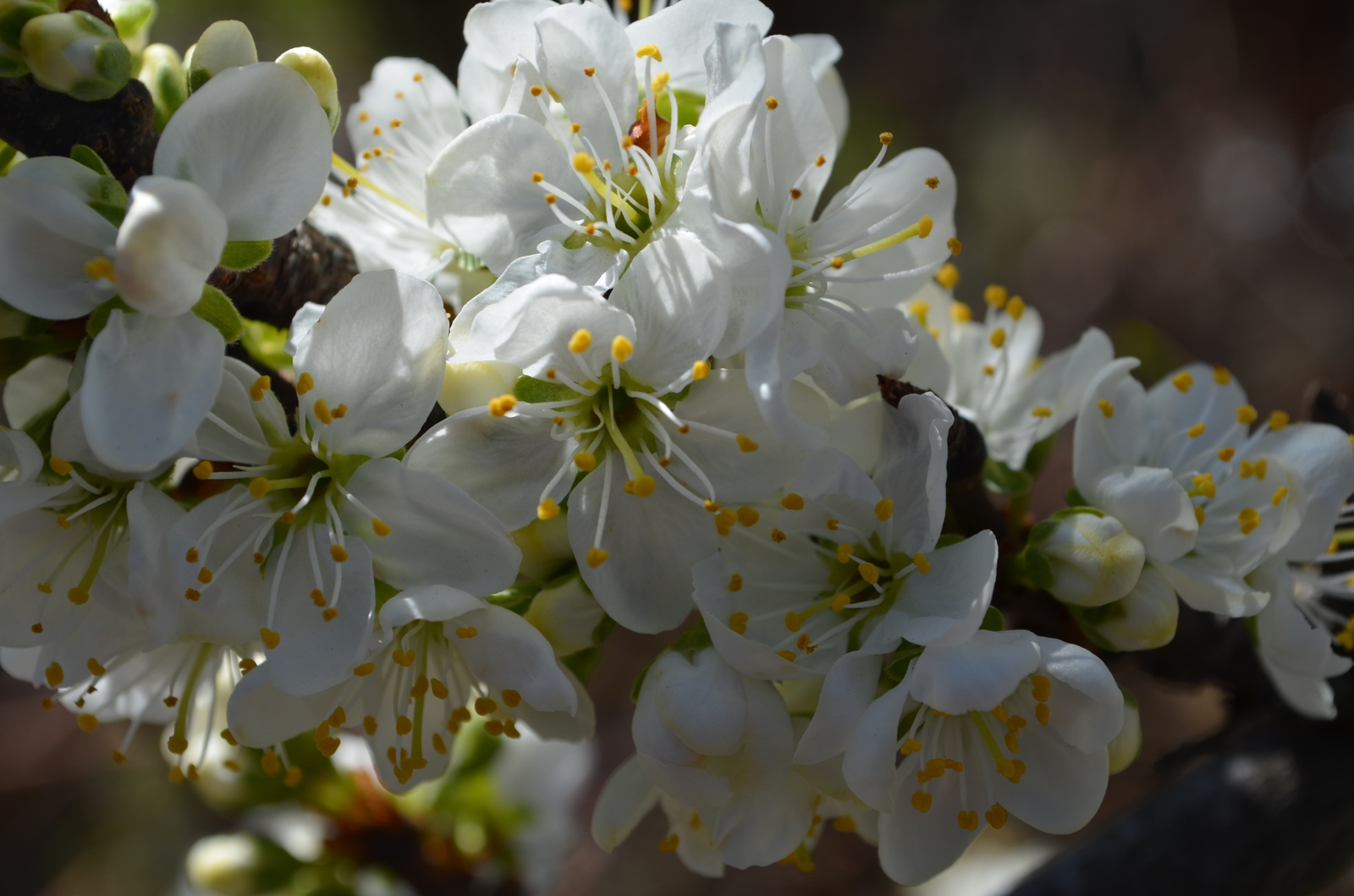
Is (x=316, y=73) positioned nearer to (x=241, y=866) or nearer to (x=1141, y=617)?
(x=1141, y=617)

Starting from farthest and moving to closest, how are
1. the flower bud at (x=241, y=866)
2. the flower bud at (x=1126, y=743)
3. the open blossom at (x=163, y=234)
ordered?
the flower bud at (x=241, y=866) → the flower bud at (x=1126, y=743) → the open blossom at (x=163, y=234)

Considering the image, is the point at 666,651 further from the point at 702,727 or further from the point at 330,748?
the point at 330,748

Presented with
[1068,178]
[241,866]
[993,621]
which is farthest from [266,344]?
[1068,178]

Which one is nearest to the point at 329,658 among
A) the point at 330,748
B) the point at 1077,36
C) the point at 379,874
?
Answer: the point at 330,748

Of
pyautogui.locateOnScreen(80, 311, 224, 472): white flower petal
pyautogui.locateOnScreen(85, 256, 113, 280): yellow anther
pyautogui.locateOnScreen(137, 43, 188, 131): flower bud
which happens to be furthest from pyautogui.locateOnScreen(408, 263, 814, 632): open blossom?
pyautogui.locateOnScreen(137, 43, 188, 131): flower bud

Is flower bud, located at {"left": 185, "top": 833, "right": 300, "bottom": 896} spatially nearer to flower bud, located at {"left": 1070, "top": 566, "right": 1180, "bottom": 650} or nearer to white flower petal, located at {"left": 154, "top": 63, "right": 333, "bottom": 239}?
white flower petal, located at {"left": 154, "top": 63, "right": 333, "bottom": 239}

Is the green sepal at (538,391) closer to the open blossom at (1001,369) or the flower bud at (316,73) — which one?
the flower bud at (316,73)

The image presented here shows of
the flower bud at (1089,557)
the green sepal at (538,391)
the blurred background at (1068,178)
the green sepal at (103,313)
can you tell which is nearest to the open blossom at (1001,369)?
the flower bud at (1089,557)
